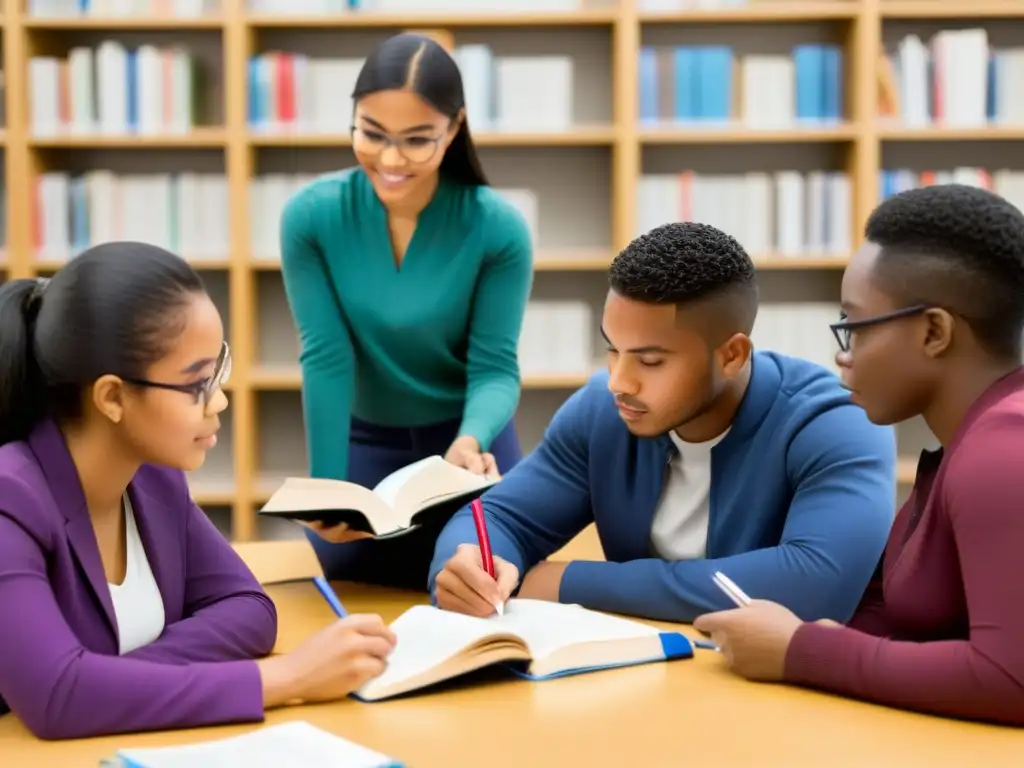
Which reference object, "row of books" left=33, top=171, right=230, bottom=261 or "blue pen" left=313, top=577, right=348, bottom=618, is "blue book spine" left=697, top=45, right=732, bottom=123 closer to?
"row of books" left=33, top=171, right=230, bottom=261

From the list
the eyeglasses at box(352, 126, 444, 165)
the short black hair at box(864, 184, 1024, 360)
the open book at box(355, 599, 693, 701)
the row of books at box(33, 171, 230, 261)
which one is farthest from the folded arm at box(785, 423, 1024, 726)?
the row of books at box(33, 171, 230, 261)

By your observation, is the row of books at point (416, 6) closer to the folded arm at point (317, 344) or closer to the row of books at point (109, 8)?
the row of books at point (109, 8)

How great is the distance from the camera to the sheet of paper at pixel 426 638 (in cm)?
133

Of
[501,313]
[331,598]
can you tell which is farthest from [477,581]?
[501,313]

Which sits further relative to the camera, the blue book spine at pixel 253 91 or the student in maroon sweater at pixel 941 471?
the blue book spine at pixel 253 91

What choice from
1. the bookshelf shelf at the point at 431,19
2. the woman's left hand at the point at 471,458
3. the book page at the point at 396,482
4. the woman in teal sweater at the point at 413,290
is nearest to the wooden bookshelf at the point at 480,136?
the bookshelf shelf at the point at 431,19

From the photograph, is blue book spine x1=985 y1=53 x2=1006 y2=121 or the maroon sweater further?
blue book spine x1=985 y1=53 x2=1006 y2=121

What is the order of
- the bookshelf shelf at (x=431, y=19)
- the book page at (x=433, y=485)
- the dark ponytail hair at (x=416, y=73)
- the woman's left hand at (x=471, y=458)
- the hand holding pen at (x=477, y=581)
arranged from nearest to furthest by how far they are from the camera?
1. the hand holding pen at (x=477, y=581)
2. the book page at (x=433, y=485)
3. the woman's left hand at (x=471, y=458)
4. the dark ponytail hair at (x=416, y=73)
5. the bookshelf shelf at (x=431, y=19)

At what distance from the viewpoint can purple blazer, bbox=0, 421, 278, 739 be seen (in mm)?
1201

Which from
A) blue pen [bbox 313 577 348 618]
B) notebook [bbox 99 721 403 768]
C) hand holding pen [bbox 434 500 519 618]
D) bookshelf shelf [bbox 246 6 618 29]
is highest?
bookshelf shelf [bbox 246 6 618 29]

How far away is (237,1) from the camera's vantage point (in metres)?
4.03

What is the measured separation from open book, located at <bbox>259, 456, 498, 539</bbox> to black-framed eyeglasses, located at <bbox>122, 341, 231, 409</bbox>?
264mm

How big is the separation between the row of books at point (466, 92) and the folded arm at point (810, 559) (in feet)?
8.50

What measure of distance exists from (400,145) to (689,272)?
2.57ft
